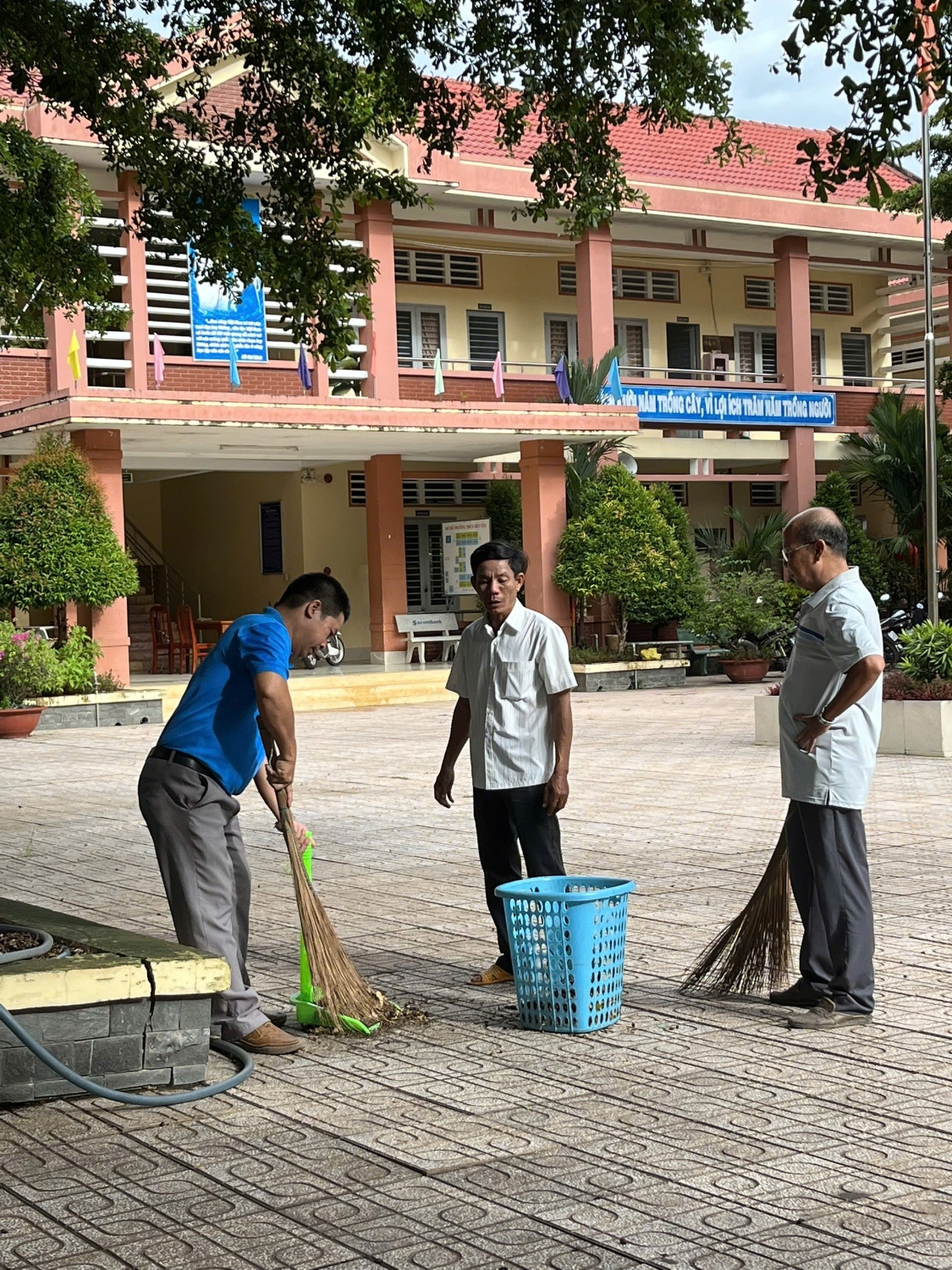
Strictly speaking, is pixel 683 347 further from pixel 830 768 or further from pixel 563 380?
pixel 830 768

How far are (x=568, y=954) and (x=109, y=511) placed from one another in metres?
16.9

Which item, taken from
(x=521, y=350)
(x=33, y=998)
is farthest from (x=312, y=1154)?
(x=521, y=350)

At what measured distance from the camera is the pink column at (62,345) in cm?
2138

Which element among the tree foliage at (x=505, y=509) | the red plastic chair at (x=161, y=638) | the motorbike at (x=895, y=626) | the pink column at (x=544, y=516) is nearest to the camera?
the motorbike at (x=895, y=626)

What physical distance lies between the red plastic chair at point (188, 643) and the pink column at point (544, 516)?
5.07 m

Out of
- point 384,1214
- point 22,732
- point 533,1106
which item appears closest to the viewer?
point 384,1214

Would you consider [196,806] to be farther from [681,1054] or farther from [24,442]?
[24,442]

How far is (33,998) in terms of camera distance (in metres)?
4.92

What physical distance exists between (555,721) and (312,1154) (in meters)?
2.31

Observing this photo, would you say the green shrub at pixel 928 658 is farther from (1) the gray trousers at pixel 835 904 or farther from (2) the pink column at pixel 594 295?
(2) the pink column at pixel 594 295

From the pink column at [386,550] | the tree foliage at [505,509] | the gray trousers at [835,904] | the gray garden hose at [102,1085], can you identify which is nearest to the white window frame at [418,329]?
the tree foliage at [505,509]

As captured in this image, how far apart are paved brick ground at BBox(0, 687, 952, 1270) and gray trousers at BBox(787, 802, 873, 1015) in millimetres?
185

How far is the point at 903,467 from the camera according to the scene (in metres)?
29.5

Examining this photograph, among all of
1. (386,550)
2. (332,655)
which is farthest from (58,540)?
(386,550)
